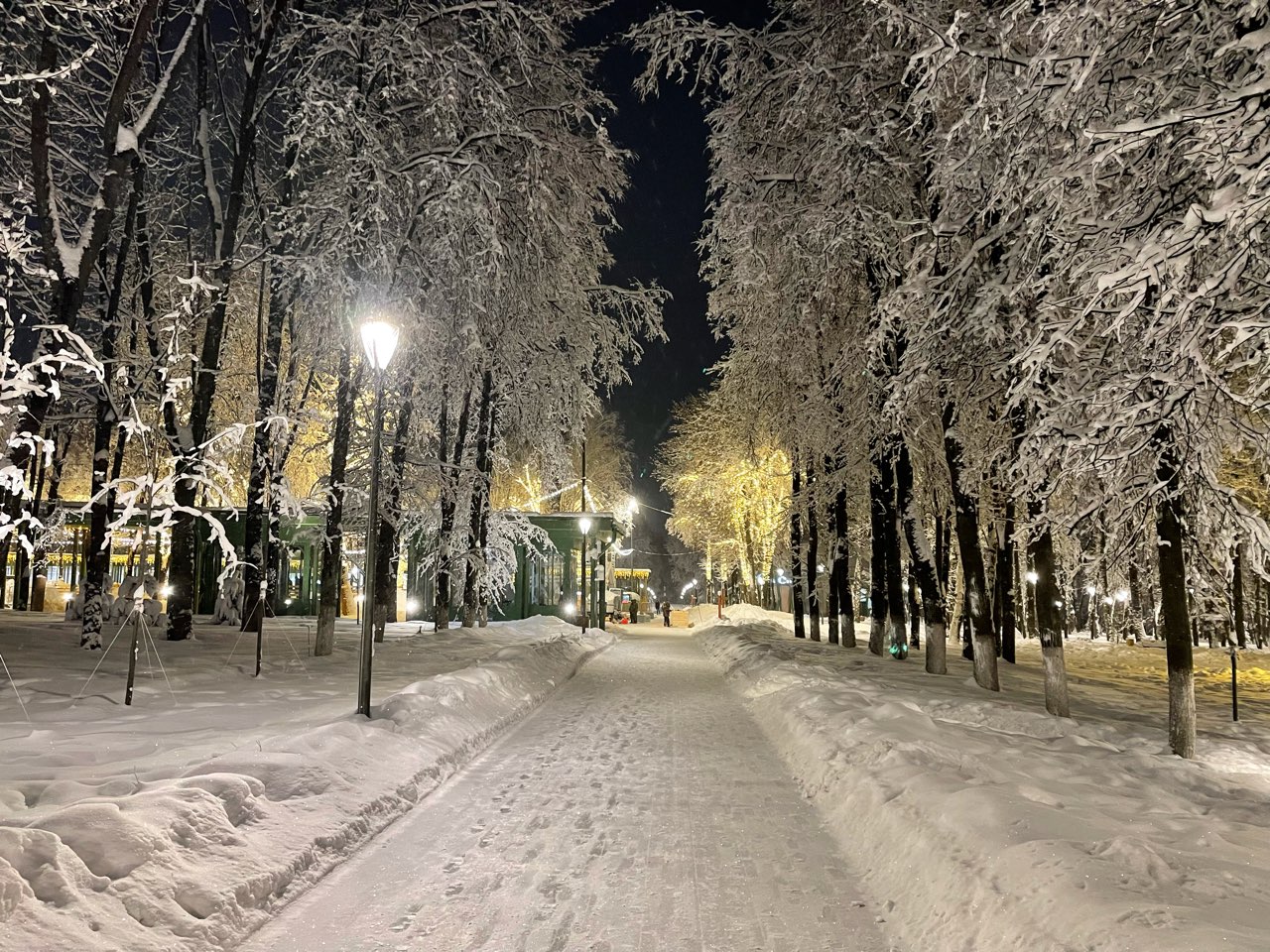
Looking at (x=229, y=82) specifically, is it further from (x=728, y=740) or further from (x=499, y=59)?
(x=728, y=740)

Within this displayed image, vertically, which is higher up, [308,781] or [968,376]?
[968,376]

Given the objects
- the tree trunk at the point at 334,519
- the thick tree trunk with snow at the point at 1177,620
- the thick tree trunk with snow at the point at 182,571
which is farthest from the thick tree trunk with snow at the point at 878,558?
the thick tree trunk with snow at the point at 182,571

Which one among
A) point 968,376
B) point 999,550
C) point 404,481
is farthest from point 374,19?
point 999,550

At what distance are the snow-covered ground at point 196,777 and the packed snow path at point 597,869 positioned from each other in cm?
34

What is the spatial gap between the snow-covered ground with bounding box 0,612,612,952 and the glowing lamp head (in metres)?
4.11

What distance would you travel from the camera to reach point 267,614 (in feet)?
87.0

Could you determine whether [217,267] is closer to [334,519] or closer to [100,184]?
[100,184]

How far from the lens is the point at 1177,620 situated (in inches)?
337

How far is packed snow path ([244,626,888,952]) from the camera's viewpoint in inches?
165

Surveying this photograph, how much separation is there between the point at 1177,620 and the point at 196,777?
9.62 m

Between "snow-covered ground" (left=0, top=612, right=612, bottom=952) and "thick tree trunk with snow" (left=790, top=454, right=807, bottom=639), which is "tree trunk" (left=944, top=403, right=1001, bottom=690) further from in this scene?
"thick tree trunk with snow" (left=790, top=454, right=807, bottom=639)

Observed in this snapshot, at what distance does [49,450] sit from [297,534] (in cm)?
2558

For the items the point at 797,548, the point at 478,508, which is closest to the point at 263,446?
the point at 478,508

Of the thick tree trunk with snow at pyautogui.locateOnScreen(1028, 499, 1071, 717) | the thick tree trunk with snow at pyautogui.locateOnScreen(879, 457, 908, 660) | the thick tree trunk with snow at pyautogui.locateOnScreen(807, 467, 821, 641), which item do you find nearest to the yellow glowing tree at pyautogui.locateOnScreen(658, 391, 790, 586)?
the thick tree trunk with snow at pyautogui.locateOnScreen(807, 467, 821, 641)
